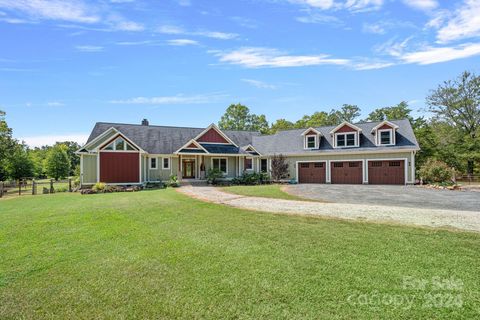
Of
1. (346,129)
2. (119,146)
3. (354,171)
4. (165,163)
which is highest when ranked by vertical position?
(346,129)

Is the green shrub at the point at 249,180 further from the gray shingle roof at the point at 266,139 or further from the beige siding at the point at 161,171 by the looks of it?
the beige siding at the point at 161,171

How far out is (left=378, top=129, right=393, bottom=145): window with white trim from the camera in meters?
24.4

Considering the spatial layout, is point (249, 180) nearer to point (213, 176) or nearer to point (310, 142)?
point (213, 176)

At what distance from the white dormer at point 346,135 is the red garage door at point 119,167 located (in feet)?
Answer: 57.8

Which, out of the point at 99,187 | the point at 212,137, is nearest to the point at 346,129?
the point at 212,137

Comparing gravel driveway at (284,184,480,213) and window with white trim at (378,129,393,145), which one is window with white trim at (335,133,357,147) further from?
gravel driveway at (284,184,480,213)

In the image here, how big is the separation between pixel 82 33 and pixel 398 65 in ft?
55.9

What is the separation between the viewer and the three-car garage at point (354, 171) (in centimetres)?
2347

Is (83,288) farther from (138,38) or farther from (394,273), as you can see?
(138,38)

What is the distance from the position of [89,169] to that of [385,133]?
24483mm

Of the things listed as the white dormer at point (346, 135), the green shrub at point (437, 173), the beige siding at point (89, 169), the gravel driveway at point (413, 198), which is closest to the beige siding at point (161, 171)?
the beige siding at point (89, 169)

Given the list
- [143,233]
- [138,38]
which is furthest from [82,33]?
[143,233]

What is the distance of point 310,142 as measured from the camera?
2794 centimetres

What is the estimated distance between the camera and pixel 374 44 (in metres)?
14.5
